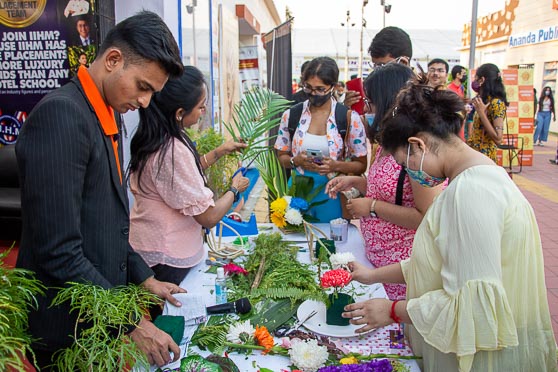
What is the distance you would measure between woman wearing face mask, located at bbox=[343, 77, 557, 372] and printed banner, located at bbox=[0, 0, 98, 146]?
3.10 m

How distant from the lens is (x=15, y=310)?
3.04 ft

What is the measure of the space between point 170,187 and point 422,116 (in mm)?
1061

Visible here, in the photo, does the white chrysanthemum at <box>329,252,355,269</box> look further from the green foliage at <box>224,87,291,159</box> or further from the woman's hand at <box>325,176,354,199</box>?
the green foliage at <box>224,87,291,159</box>

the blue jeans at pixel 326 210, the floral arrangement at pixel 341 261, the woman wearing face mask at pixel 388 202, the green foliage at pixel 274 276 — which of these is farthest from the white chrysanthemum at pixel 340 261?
the blue jeans at pixel 326 210

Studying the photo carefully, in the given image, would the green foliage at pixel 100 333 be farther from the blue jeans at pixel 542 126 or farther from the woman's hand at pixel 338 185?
the blue jeans at pixel 542 126

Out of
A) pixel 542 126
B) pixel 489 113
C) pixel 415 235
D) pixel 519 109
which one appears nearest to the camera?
pixel 415 235

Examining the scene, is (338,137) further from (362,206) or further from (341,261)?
(341,261)

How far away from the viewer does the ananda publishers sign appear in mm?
15320

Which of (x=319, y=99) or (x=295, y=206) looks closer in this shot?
(x=295, y=206)

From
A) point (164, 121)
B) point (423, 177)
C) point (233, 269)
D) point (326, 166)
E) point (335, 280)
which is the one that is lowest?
point (233, 269)

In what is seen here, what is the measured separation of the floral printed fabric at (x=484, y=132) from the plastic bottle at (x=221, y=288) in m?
4.69

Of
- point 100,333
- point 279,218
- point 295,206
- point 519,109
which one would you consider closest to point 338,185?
point 295,206

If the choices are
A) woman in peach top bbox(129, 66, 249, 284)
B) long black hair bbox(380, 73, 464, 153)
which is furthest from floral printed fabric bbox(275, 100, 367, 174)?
long black hair bbox(380, 73, 464, 153)

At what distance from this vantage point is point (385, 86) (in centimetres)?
228
